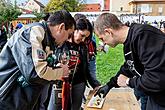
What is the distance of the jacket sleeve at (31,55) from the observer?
224cm

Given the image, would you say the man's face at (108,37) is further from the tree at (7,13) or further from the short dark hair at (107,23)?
the tree at (7,13)

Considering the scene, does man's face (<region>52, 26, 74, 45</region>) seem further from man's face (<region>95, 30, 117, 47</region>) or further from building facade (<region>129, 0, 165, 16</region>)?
building facade (<region>129, 0, 165, 16</region>)

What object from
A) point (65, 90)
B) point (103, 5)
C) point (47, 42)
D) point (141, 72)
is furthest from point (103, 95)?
point (103, 5)

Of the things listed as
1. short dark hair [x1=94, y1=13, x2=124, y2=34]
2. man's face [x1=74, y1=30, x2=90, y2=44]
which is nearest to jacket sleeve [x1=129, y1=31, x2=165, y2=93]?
short dark hair [x1=94, y1=13, x2=124, y2=34]

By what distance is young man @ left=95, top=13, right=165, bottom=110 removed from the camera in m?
2.15

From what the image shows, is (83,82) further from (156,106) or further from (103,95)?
(156,106)

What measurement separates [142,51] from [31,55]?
72 cm

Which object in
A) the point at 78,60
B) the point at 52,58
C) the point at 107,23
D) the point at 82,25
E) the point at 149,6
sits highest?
the point at 107,23

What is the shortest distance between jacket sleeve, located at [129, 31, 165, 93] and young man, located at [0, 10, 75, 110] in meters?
0.59

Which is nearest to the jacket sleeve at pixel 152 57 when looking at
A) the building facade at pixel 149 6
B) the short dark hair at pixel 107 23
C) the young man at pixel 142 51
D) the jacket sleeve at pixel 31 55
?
the young man at pixel 142 51

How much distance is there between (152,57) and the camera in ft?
7.06

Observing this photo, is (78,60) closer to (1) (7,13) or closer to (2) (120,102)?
(2) (120,102)

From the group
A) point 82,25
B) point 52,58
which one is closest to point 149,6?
point 82,25

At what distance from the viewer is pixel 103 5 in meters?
87.4
